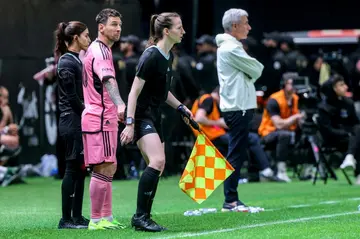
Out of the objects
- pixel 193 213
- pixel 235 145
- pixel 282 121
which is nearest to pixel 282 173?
pixel 282 121

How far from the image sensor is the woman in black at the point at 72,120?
10.1 m

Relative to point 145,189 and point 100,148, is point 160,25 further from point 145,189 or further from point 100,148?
point 145,189

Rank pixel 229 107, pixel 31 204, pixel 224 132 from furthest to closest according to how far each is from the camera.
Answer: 1. pixel 224 132
2. pixel 31 204
3. pixel 229 107

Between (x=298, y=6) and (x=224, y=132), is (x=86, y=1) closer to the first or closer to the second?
(x=224, y=132)

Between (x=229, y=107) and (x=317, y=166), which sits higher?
(x=229, y=107)

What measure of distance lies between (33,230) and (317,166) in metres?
7.34

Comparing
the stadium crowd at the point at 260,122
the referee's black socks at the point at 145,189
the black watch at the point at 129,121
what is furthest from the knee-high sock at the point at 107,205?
the stadium crowd at the point at 260,122

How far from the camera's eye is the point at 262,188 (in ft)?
51.1

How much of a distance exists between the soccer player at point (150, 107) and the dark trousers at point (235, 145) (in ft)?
6.07

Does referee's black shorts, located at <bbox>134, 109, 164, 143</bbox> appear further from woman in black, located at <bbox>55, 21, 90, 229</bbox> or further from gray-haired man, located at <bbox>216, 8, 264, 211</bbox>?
gray-haired man, located at <bbox>216, 8, 264, 211</bbox>

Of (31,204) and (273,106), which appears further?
(273,106)


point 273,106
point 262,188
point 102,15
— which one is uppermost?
point 102,15

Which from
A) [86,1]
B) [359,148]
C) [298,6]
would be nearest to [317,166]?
[359,148]

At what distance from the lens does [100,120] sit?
9.59 metres
